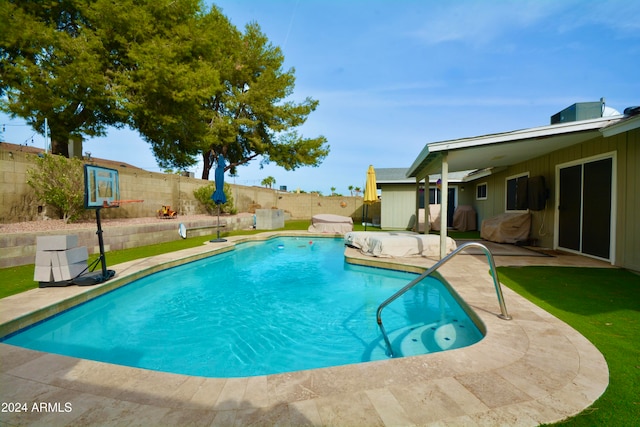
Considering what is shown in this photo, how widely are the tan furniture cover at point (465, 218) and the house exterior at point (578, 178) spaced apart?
15.2 ft

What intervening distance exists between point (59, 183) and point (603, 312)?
471 inches

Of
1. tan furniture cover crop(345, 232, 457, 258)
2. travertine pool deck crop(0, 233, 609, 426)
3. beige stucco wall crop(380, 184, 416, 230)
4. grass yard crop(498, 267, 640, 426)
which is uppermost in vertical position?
beige stucco wall crop(380, 184, 416, 230)

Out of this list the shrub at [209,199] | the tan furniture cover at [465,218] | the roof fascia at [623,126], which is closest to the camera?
the roof fascia at [623,126]

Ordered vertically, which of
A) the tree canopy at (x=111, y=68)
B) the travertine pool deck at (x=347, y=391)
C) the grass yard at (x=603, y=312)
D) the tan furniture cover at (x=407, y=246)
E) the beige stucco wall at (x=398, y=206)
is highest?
the tree canopy at (x=111, y=68)

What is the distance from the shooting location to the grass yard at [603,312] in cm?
174

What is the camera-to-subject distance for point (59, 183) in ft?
25.1

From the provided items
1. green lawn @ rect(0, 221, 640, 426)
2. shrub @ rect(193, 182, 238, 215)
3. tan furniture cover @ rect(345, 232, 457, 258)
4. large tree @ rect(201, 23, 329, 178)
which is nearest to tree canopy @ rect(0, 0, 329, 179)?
large tree @ rect(201, 23, 329, 178)

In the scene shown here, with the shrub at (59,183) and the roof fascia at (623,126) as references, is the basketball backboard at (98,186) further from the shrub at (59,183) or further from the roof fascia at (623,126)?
the roof fascia at (623,126)

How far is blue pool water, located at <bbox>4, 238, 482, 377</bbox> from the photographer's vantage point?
3.13 m

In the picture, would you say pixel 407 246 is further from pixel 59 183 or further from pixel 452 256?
pixel 59 183

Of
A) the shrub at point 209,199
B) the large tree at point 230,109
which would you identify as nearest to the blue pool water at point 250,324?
the shrub at point 209,199

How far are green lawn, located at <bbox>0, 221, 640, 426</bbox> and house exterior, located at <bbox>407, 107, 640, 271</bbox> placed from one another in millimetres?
1149

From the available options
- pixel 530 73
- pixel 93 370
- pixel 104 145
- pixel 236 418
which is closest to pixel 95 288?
pixel 93 370

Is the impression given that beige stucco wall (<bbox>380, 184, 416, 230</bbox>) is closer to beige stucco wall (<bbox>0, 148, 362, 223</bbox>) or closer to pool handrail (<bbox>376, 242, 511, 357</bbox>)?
beige stucco wall (<bbox>0, 148, 362, 223</bbox>)
